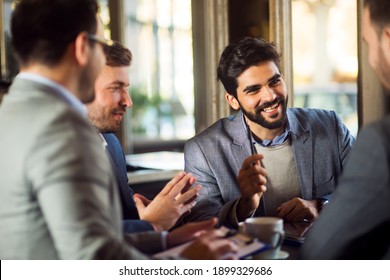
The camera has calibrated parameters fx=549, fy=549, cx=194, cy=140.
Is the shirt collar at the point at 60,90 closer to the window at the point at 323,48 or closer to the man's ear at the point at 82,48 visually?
the man's ear at the point at 82,48

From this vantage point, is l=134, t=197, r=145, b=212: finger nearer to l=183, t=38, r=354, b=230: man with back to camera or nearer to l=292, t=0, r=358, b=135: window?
l=183, t=38, r=354, b=230: man with back to camera

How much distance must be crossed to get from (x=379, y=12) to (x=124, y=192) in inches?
34.4

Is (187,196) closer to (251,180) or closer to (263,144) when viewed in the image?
(251,180)

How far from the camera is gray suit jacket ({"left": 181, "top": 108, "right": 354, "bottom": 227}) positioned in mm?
1688

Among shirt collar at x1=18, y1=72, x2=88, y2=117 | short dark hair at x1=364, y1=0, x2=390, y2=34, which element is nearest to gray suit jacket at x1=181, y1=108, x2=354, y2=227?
short dark hair at x1=364, y1=0, x2=390, y2=34

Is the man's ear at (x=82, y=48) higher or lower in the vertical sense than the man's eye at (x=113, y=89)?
higher

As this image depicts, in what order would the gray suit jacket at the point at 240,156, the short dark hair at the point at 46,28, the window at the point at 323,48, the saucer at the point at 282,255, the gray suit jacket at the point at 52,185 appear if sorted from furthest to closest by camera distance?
1. the window at the point at 323,48
2. the gray suit jacket at the point at 240,156
3. the saucer at the point at 282,255
4. the short dark hair at the point at 46,28
5. the gray suit jacket at the point at 52,185

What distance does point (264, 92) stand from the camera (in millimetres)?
1726

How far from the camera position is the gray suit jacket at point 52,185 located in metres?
0.82

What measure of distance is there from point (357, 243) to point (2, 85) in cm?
159

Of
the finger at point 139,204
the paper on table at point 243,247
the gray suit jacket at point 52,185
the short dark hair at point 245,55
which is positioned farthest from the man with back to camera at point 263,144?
the gray suit jacket at point 52,185

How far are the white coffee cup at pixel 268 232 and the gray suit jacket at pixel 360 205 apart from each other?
0.13 m
